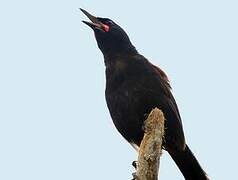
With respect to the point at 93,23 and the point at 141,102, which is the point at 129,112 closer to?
the point at 141,102

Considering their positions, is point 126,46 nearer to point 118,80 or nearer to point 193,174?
point 118,80

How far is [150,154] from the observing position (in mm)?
4258

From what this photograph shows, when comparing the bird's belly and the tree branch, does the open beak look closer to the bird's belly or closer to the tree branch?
the bird's belly

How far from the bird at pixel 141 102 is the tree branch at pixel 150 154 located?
7.89 feet

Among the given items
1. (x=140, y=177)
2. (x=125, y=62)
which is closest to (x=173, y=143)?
(x=125, y=62)

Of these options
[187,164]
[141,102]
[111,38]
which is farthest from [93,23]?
[187,164]

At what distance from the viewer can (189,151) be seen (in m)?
7.46

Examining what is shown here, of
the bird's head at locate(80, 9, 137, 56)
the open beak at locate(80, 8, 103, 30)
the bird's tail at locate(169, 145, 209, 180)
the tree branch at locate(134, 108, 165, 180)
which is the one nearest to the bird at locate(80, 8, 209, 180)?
the bird's tail at locate(169, 145, 209, 180)

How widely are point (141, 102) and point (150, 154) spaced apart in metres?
2.94

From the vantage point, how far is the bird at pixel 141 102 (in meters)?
7.16

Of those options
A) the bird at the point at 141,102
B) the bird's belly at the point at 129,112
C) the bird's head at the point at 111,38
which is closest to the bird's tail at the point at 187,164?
the bird at the point at 141,102

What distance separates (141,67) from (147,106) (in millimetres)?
667

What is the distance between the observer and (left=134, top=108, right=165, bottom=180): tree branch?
160 inches

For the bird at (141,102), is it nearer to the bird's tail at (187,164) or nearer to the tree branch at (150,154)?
the bird's tail at (187,164)
